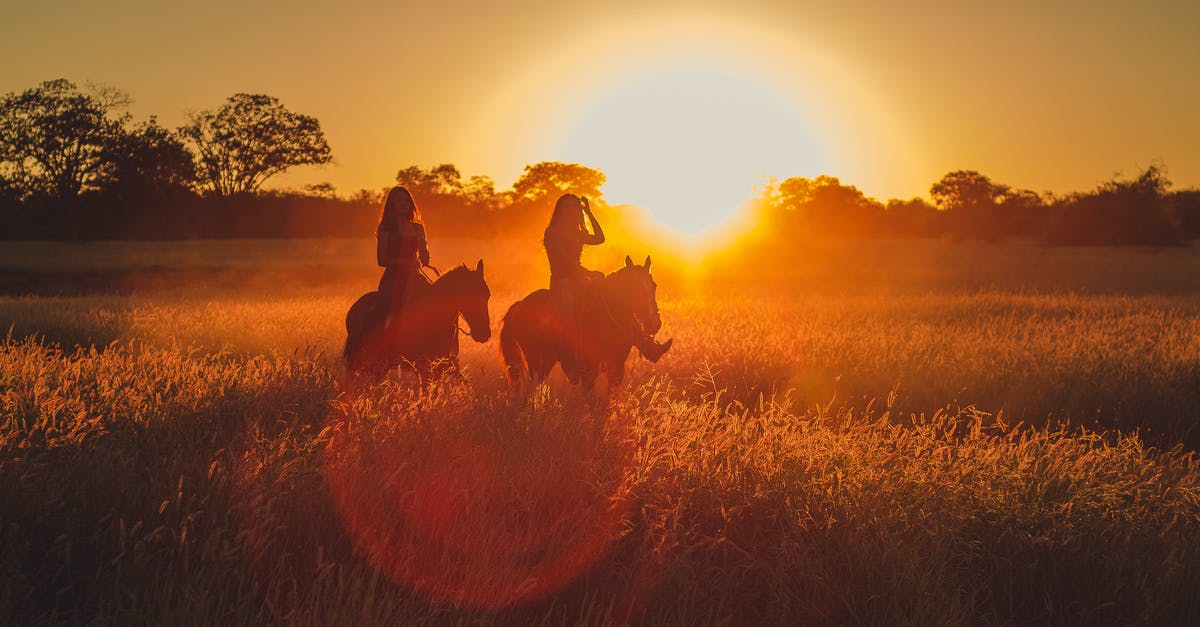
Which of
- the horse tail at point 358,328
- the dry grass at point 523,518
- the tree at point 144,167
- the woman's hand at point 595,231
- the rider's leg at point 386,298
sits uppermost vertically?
the tree at point 144,167

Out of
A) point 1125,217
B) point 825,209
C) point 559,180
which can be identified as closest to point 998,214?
point 1125,217

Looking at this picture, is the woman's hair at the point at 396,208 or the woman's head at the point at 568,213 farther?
the woman's hair at the point at 396,208

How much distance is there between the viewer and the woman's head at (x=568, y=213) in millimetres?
7219

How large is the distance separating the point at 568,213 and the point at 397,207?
1758 millimetres

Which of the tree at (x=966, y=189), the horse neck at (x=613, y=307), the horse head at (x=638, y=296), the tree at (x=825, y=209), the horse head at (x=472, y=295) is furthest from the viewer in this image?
the tree at (x=966, y=189)

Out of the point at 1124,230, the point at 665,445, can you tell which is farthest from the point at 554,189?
the point at 665,445

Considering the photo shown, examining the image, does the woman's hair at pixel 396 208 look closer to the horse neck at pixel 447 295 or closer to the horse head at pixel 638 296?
the horse neck at pixel 447 295

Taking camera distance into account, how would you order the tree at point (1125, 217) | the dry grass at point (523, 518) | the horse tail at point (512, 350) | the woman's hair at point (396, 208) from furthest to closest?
1. the tree at point (1125, 217)
2. the horse tail at point (512, 350)
3. the woman's hair at point (396, 208)
4. the dry grass at point (523, 518)

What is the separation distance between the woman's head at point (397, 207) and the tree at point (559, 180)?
221ft

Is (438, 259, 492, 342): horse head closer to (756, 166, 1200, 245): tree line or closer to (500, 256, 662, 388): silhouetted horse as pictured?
(500, 256, 662, 388): silhouetted horse

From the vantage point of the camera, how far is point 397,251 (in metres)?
7.28

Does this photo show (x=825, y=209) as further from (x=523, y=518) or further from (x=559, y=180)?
(x=523, y=518)

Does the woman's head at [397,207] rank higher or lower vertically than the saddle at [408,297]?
higher

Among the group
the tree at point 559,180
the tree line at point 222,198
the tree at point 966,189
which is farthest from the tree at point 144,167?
the tree at point 966,189
